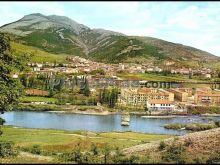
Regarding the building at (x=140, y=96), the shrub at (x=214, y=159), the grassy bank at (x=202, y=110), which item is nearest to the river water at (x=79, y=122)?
the grassy bank at (x=202, y=110)

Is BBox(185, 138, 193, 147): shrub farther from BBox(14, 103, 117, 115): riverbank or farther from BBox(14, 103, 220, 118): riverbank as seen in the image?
BBox(14, 103, 117, 115): riverbank

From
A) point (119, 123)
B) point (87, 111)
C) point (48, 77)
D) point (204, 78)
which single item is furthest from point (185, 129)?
point (204, 78)

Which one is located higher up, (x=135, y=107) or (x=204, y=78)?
(x=204, y=78)

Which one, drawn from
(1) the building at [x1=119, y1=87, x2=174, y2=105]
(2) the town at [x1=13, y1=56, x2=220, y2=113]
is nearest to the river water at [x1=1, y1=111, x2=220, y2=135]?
(2) the town at [x1=13, y1=56, x2=220, y2=113]

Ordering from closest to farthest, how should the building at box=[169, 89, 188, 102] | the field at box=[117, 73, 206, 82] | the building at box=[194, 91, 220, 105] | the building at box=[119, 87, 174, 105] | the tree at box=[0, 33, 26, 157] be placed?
1. the tree at box=[0, 33, 26, 157]
2. the building at box=[119, 87, 174, 105]
3. the building at box=[194, 91, 220, 105]
4. the building at box=[169, 89, 188, 102]
5. the field at box=[117, 73, 206, 82]

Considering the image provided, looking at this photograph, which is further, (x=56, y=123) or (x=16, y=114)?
(x=16, y=114)

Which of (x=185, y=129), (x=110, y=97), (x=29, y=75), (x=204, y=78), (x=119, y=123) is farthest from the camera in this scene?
(x=204, y=78)

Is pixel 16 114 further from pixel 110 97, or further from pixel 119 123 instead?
pixel 110 97

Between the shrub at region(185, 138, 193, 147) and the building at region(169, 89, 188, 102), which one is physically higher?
the building at region(169, 89, 188, 102)
